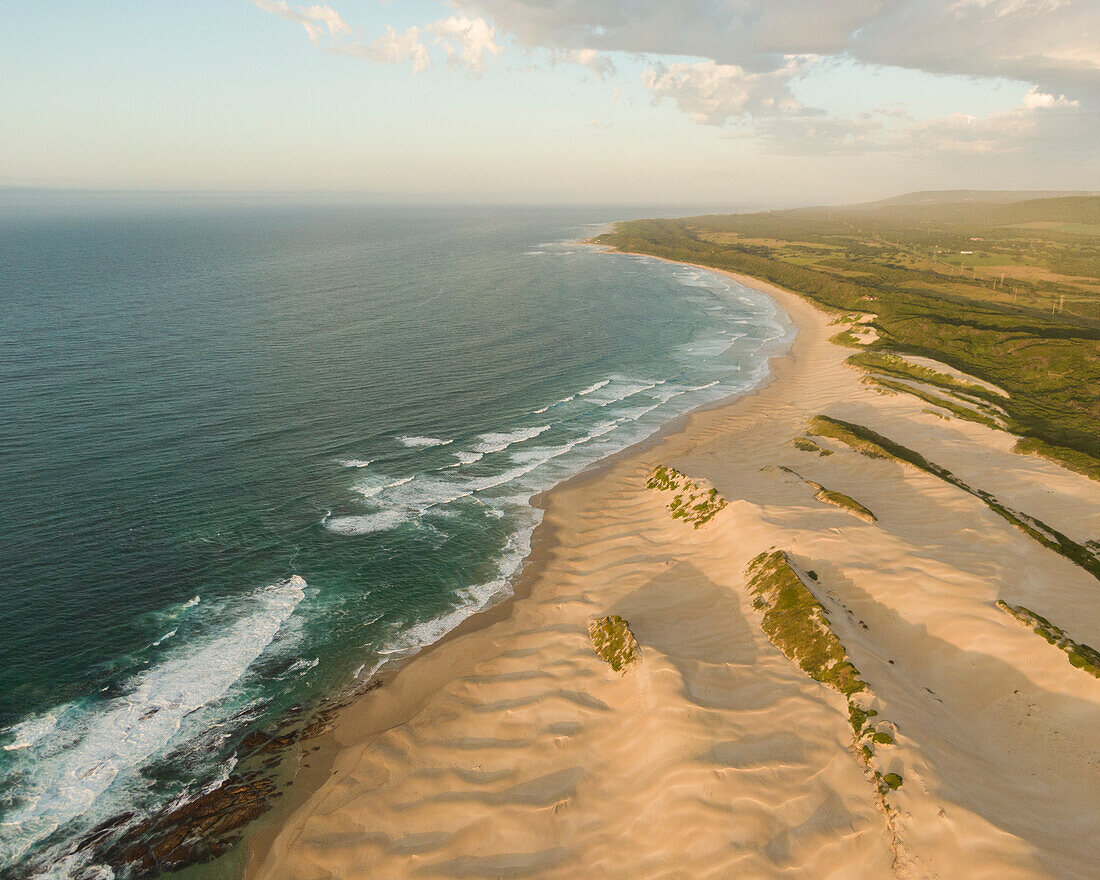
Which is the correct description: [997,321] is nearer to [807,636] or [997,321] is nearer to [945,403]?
[945,403]

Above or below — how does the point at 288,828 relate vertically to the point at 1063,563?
below

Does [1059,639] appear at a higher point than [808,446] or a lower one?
higher

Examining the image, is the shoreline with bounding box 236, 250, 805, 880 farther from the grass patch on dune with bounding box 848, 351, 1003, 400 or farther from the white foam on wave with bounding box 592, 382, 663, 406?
the grass patch on dune with bounding box 848, 351, 1003, 400

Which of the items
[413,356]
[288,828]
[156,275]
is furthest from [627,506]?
[156,275]

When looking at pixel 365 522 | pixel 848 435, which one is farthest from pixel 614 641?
pixel 848 435

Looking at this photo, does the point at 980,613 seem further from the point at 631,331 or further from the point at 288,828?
the point at 631,331

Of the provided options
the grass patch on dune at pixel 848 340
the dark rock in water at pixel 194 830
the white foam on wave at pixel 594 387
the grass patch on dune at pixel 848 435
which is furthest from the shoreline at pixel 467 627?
the grass patch on dune at pixel 848 340
